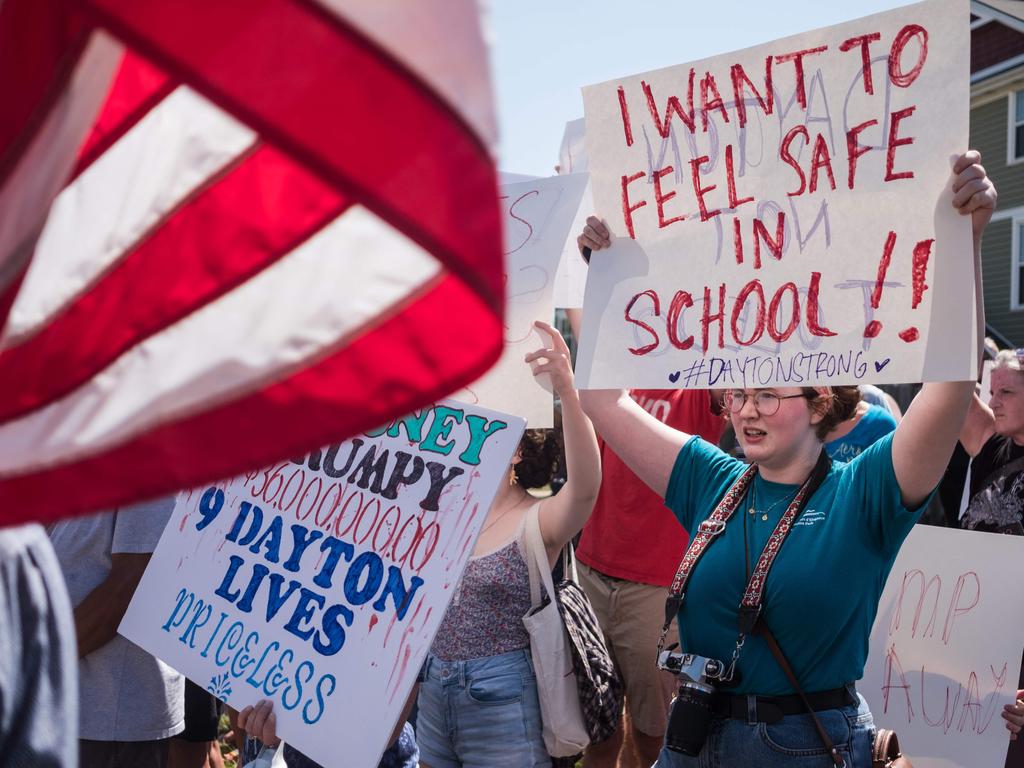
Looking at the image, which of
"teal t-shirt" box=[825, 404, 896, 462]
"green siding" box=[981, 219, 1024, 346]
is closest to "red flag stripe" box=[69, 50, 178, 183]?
"teal t-shirt" box=[825, 404, 896, 462]

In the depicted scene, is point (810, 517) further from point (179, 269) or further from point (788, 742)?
point (179, 269)

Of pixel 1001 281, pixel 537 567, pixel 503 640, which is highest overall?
pixel 1001 281

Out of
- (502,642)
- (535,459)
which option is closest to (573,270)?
(535,459)

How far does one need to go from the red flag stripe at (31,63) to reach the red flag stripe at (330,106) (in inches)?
7.9

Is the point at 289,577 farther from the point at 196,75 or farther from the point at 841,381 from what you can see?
the point at 196,75

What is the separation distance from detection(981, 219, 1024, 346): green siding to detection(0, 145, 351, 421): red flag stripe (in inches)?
739

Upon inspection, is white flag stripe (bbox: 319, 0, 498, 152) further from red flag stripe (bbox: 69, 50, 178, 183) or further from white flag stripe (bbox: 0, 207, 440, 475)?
red flag stripe (bbox: 69, 50, 178, 183)

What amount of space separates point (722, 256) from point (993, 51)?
1883 cm

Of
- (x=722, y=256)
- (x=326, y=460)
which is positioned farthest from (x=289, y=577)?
(x=722, y=256)

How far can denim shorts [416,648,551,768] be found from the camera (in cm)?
268

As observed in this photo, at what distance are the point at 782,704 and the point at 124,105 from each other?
78.3 inches

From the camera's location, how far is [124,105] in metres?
0.80

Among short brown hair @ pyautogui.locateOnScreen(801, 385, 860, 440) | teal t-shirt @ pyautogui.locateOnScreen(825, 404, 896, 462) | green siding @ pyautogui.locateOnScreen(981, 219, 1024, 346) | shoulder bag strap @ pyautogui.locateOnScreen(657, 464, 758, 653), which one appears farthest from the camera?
green siding @ pyautogui.locateOnScreen(981, 219, 1024, 346)

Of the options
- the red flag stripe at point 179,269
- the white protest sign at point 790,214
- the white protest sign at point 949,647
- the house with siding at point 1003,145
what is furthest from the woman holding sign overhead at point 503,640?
the house with siding at point 1003,145
